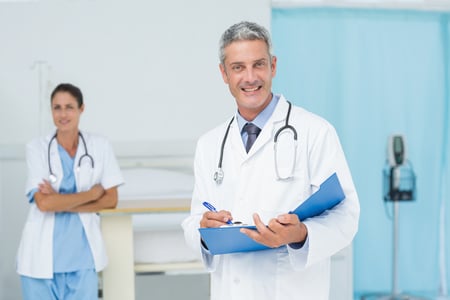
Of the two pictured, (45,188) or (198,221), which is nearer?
(198,221)

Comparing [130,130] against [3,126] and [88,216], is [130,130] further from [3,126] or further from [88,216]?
[88,216]

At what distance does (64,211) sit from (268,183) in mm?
1538

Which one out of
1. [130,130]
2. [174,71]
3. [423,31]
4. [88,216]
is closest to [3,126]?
[130,130]

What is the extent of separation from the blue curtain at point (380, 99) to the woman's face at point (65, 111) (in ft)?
5.64

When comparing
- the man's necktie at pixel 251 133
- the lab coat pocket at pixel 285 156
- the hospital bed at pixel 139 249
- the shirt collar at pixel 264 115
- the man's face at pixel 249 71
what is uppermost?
the man's face at pixel 249 71

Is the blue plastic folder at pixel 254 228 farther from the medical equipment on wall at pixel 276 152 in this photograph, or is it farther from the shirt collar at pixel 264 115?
the shirt collar at pixel 264 115

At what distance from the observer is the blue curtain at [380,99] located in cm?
438

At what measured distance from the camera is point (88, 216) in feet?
9.66

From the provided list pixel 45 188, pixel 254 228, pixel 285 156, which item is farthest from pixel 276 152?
pixel 45 188

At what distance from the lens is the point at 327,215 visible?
4.98ft

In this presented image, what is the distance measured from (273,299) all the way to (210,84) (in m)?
2.91

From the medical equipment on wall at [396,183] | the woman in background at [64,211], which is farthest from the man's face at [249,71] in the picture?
the medical equipment on wall at [396,183]

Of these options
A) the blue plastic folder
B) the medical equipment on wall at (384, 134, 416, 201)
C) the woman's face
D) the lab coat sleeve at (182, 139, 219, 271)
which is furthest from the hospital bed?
the medical equipment on wall at (384, 134, 416, 201)

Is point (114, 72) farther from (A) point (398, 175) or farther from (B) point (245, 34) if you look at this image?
(B) point (245, 34)
